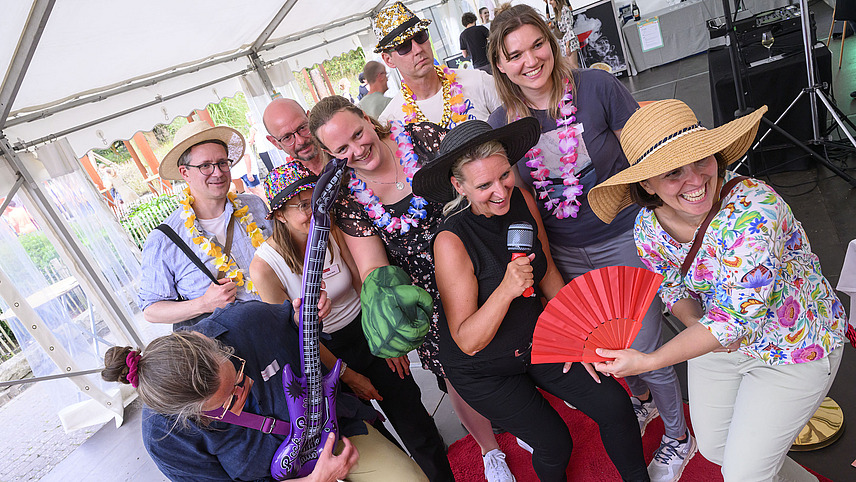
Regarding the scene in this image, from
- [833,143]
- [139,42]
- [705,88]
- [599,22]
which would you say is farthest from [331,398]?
[599,22]

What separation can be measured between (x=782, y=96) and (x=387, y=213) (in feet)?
11.9

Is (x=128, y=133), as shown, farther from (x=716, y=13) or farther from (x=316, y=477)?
(x=716, y=13)

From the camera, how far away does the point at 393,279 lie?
170 cm

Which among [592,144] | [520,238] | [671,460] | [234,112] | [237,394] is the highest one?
[234,112]

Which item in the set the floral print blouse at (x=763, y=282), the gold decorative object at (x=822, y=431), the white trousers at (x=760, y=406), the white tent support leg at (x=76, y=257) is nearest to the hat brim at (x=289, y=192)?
the floral print blouse at (x=763, y=282)

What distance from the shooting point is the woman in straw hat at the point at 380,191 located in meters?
1.90

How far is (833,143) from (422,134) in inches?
128

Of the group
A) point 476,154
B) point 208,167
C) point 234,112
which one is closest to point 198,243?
point 208,167

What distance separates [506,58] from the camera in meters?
2.00

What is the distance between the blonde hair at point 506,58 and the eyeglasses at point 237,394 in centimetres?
135

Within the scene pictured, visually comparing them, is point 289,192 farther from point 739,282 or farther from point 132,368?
point 739,282

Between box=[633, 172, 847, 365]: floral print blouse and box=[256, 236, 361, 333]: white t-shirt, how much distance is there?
124 centimetres

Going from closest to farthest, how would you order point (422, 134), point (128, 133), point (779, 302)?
point (779, 302) → point (422, 134) → point (128, 133)

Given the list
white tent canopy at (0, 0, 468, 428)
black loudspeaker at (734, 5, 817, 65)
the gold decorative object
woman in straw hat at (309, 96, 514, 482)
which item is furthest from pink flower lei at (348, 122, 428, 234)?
black loudspeaker at (734, 5, 817, 65)
